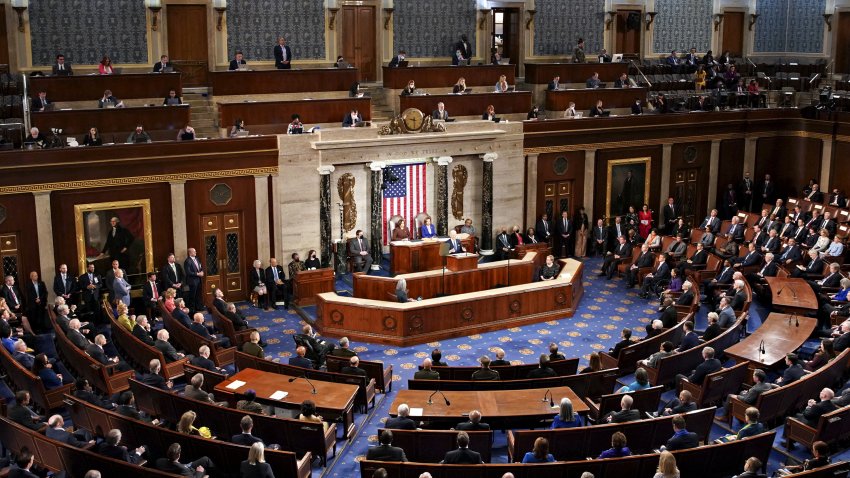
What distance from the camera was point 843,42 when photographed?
30.0m

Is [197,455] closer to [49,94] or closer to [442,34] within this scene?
[49,94]

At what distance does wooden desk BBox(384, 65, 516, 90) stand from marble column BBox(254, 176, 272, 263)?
514cm

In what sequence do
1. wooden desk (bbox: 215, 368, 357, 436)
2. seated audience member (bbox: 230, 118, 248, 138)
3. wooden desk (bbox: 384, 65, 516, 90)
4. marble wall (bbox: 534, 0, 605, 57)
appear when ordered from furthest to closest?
1. marble wall (bbox: 534, 0, 605, 57)
2. wooden desk (bbox: 384, 65, 516, 90)
3. seated audience member (bbox: 230, 118, 248, 138)
4. wooden desk (bbox: 215, 368, 357, 436)

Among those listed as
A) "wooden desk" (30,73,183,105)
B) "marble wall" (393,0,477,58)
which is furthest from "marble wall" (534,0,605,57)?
"wooden desk" (30,73,183,105)

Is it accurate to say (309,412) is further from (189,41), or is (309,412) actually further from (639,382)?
(189,41)

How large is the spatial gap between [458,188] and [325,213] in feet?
12.5

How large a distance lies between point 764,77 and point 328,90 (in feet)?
46.4

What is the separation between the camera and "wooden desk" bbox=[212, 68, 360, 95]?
22484mm

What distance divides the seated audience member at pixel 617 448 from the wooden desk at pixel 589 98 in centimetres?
1572

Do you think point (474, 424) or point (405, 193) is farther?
point (405, 193)

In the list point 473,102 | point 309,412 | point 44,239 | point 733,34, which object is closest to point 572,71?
point 473,102

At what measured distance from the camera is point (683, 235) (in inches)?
987

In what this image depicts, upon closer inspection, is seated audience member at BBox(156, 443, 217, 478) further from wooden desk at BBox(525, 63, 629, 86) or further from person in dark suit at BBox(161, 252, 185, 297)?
wooden desk at BBox(525, 63, 629, 86)

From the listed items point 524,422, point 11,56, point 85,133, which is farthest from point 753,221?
point 11,56
